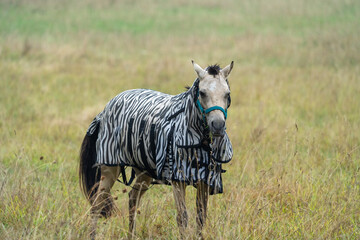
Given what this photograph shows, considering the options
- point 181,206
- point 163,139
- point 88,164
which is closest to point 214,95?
point 163,139

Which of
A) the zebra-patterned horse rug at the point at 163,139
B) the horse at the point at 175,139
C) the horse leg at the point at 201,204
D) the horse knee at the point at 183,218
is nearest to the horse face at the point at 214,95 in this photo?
the horse at the point at 175,139

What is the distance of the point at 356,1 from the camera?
2841cm

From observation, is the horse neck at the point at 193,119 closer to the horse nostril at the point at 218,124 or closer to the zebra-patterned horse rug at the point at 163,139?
the zebra-patterned horse rug at the point at 163,139

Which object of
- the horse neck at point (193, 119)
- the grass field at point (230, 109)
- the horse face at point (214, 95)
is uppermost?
the horse face at point (214, 95)

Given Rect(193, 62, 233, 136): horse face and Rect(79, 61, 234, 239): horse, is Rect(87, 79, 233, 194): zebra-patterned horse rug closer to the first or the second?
Rect(79, 61, 234, 239): horse

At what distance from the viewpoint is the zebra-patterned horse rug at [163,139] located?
144 inches

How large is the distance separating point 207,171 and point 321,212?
123 centimetres

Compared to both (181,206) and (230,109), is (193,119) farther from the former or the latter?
(230,109)

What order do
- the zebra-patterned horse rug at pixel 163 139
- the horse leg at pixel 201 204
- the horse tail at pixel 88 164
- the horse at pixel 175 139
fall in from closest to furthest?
the horse at pixel 175 139, the zebra-patterned horse rug at pixel 163 139, the horse leg at pixel 201 204, the horse tail at pixel 88 164

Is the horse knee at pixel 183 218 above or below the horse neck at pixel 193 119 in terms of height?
below

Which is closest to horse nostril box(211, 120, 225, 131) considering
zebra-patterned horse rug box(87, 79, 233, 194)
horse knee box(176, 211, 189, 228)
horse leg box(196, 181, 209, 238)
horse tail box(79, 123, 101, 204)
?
zebra-patterned horse rug box(87, 79, 233, 194)

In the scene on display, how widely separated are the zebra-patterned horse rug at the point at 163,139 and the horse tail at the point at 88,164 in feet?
0.72

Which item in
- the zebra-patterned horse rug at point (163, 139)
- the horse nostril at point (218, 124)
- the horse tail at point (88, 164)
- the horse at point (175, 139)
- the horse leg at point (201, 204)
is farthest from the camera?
the horse tail at point (88, 164)

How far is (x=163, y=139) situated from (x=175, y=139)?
0.53ft
